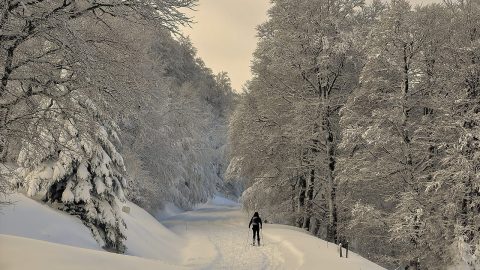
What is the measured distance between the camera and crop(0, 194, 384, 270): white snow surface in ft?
28.2

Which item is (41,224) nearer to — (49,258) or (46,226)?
(46,226)

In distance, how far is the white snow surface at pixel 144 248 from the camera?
859 cm

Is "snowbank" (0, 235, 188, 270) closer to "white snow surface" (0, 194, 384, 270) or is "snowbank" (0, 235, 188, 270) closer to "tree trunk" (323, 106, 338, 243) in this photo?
"white snow surface" (0, 194, 384, 270)

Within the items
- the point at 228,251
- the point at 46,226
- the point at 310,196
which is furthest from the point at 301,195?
the point at 46,226

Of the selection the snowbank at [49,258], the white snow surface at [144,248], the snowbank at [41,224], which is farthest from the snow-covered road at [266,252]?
the snowbank at [49,258]

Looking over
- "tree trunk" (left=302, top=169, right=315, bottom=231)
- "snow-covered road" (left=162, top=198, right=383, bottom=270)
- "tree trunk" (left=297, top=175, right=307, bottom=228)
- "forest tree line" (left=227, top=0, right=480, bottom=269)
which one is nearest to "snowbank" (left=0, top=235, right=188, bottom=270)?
"snow-covered road" (left=162, top=198, right=383, bottom=270)

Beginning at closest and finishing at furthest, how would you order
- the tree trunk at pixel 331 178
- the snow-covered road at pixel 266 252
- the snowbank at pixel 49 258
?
the snowbank at pixel 49 258 → the snow-covered road at pixel 266 252 → the tree trunk at pixel 331 178

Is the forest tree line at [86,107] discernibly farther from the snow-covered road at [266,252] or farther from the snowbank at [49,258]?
the snow-covered road at [266,252]

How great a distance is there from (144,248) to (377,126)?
9995mm

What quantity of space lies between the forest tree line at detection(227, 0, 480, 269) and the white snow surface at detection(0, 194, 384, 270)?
2.83 meters

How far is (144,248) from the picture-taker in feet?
58.3

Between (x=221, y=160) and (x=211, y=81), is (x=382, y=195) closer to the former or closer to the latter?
(x=221, y=160)

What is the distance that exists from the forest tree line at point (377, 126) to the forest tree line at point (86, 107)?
7583mm

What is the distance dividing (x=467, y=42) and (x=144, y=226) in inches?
614
